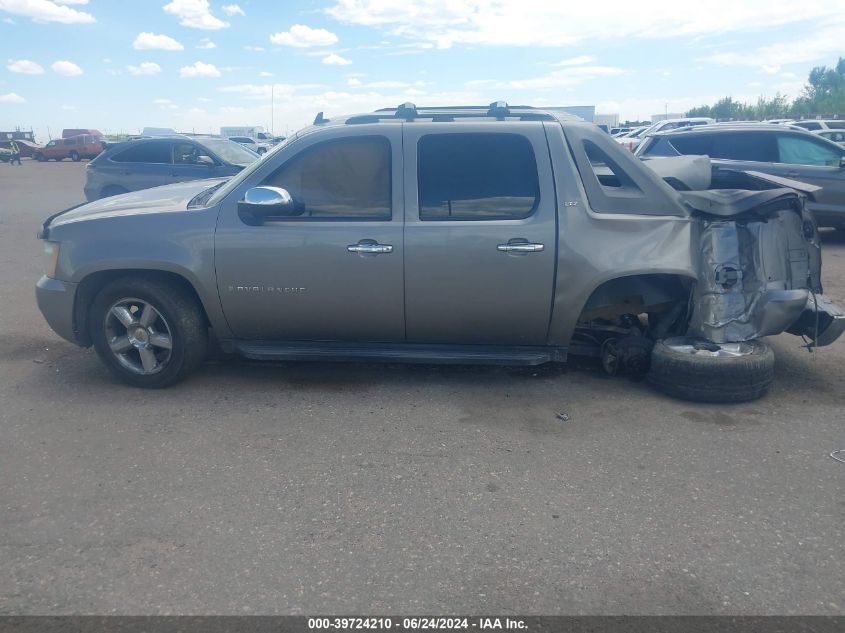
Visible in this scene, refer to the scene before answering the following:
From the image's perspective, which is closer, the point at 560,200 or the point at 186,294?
the point at 560,200

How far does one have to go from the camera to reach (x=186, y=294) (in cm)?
509

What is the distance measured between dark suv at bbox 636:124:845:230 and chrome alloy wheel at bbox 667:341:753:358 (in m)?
6.42

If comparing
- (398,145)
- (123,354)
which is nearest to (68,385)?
(123,354)

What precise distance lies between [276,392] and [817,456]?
3.42 meters

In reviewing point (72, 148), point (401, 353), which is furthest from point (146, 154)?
point (72, 148)

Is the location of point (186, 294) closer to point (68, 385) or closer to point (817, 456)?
point (68, 385)

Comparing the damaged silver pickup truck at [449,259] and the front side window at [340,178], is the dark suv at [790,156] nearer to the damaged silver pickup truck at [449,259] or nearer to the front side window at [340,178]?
the damaged silver pickup truck at [449,259]

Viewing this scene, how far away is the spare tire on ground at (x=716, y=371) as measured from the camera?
4.70 metres

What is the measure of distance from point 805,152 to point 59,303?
10.2 metres

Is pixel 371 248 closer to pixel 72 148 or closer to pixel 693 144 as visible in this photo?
pixel 693 144

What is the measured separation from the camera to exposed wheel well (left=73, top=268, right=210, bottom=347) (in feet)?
16.6

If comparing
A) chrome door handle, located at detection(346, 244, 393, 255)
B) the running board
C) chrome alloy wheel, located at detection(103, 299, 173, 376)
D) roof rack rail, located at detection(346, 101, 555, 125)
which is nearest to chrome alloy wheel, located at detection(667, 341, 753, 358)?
the running board

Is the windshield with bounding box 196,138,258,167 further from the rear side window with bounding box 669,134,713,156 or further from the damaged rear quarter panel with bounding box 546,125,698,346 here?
the damaged rear quarter panel with bounding box 546,125,698,346

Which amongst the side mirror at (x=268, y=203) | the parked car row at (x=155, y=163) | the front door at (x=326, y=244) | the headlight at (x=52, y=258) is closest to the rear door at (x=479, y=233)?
the front door at (x=326, y=244)
